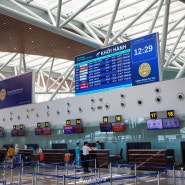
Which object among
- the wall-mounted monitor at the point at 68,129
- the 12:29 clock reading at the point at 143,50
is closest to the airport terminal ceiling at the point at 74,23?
the 12:29 clock reading at the point at 143,50

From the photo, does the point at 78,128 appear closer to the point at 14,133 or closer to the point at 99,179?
the point at 14,133

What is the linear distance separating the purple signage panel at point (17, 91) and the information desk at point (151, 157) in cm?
1081

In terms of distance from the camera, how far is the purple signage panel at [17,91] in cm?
2348

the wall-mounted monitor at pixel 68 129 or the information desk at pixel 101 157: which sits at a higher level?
the wall-mounted monitor at pixel 68 129

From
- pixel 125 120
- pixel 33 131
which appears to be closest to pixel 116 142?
pixel 125 120

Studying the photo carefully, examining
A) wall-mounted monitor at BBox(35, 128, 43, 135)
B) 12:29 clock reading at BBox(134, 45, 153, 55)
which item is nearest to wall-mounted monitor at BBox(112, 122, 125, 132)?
12:29 clock reading at BBox(134, 45, 153, 55)

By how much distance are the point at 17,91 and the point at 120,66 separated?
1041 centimetres

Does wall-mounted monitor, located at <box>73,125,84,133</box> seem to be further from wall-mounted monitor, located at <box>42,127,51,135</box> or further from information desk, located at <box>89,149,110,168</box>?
information desk, located at <box>89,149,110,168</box>

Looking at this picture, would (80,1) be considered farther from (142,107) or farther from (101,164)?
(101,164)

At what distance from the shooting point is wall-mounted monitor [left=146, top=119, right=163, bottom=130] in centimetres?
1541

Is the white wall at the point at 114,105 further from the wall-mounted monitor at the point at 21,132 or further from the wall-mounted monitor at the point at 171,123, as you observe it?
the wall-mounted monitor at the point at 21,132

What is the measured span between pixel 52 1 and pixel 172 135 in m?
12.2

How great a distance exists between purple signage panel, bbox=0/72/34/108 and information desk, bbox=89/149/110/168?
872 cm

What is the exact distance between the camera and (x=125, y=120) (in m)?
17.3
